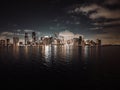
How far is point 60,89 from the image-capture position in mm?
31016

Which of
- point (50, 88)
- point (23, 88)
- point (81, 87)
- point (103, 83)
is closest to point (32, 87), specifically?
point (23, 88)

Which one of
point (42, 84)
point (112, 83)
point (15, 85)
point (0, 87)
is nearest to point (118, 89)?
point (112, 83)

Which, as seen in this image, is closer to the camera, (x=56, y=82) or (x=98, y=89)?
(x=98, y=89)

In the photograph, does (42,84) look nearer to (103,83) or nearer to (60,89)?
(60,89)

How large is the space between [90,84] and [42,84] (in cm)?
1268

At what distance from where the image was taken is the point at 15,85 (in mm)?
33375

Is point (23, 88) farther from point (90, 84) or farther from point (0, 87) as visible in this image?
point (90, 84)

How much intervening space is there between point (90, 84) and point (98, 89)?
392 cm

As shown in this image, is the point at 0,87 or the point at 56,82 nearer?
the point at 0,87

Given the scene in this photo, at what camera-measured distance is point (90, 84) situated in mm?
34250

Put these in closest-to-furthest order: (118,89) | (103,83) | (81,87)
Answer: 1. (118,89)
2. (81,87)
3. (103,83)

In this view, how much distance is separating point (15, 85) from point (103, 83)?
2295 centimetres

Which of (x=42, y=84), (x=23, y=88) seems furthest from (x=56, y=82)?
(x=23, y=88)

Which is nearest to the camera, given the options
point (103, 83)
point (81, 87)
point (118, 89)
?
point (118, 89)
